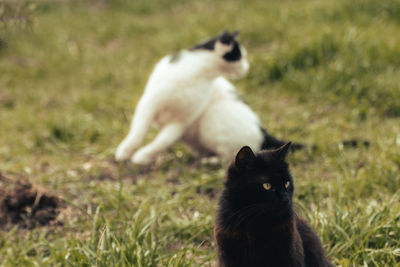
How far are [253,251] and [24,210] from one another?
162 cm

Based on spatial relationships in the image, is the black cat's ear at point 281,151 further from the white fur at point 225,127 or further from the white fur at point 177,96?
the white fur at point 177,96

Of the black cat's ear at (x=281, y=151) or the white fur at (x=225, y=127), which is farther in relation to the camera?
the white fur at (x=225, y=127)

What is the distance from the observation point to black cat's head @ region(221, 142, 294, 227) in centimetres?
143

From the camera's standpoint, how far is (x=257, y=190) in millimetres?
1439

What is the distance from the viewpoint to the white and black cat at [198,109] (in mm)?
2895

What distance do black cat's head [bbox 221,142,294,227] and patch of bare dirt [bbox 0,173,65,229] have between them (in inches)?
52.9

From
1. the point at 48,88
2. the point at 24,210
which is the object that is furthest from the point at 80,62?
the point at 24,210

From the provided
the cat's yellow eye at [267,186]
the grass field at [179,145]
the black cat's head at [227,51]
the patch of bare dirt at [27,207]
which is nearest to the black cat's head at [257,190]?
the cat's yellow eye at [267,186]

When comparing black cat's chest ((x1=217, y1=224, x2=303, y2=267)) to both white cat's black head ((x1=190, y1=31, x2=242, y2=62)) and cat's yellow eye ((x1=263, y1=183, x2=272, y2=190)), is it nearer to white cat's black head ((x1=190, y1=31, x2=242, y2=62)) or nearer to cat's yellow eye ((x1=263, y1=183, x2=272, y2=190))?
cat's yellow eye ((x1=263, y1=183, x2=272, y2=190))

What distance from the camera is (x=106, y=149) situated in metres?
3.61

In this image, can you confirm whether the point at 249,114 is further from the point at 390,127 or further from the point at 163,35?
the point at 163,35

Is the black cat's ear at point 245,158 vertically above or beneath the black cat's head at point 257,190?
above

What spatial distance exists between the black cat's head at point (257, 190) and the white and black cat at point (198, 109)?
4.63 ft

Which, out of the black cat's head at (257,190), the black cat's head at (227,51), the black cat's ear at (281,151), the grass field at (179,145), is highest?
the black cat's head at (227,51)
